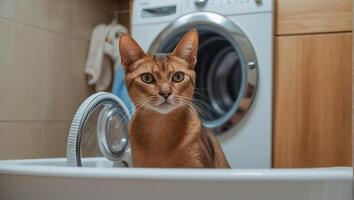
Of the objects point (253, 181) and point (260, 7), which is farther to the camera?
point (260, 7)

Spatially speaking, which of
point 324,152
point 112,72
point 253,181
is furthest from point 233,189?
point 112,72

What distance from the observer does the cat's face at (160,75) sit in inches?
35.1

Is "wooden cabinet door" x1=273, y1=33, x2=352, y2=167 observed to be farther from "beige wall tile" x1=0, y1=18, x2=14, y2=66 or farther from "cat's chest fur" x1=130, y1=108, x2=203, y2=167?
"beige wall tile" x1=0, y1=18, x2=14, y2=66

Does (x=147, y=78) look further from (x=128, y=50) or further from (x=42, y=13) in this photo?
(x=42, y=13)

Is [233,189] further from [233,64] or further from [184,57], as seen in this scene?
[233,64]

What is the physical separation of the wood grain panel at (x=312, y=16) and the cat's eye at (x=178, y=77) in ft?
2.73

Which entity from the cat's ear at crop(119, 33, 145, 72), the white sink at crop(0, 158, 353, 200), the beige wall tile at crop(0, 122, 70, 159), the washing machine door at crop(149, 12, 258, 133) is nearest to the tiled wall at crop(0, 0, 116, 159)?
the beige wall tile at crop(0, 122, 70, 159)

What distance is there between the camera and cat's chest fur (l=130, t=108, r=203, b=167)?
0.91m

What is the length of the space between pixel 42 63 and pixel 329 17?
1098mm

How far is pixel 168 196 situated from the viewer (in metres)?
0.61

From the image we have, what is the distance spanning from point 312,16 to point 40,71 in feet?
3.45

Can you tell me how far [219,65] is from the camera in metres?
1.84

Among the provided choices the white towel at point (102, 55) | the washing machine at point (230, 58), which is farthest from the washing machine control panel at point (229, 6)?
the white towel at point (102, 55)

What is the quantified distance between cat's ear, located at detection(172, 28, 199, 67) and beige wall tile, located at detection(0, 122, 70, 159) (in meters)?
0.94
